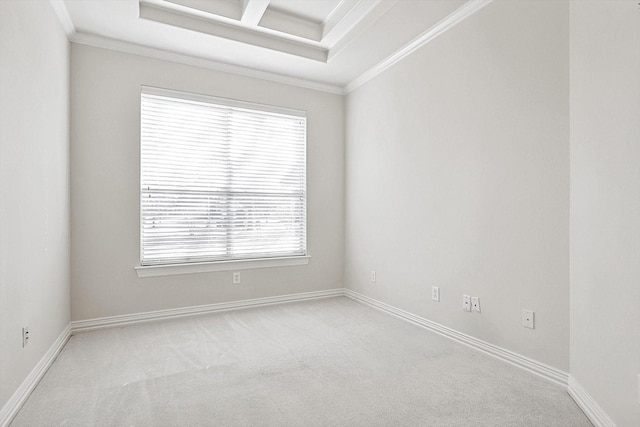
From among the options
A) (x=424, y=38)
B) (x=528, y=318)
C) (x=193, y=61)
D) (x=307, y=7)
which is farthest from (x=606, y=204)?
(x=193, y=61)

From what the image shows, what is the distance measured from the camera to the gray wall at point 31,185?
173 centimetres

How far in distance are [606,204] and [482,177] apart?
0.98 meters

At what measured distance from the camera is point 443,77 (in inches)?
115

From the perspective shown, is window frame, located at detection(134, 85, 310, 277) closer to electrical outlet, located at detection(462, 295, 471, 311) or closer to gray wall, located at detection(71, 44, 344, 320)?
gray wall, located at detection(71, 44, 344, 320)

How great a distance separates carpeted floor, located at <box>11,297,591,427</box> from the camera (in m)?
1.75

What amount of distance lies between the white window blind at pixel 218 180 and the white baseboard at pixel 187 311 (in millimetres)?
495

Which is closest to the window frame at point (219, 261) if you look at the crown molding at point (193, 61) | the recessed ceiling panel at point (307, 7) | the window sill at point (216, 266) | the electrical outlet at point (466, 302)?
the window sill at point (216, 266)

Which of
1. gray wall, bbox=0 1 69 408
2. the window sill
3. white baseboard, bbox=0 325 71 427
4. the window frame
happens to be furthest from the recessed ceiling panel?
white baseboard, bbox=0 325 71 427

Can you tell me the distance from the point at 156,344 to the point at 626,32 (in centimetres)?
350

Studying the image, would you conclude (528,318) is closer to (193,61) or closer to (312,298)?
(312,298)

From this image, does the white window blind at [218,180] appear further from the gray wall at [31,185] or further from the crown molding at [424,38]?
the crown molding at [424,38]

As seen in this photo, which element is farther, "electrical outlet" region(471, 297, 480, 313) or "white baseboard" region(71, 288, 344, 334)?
"white baseboard" region(71, 288, 344, 334)

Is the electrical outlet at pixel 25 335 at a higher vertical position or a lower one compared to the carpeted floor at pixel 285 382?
higher

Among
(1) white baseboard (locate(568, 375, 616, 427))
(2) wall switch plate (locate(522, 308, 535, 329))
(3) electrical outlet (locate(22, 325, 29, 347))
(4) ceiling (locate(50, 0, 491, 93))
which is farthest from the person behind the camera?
(4) ceiling (locate(50, 0, 491, 93))
